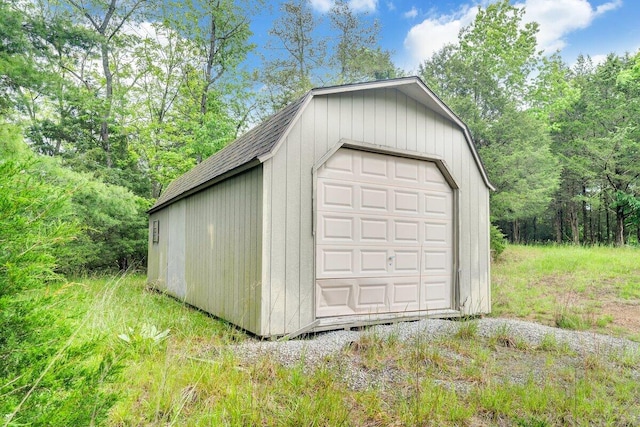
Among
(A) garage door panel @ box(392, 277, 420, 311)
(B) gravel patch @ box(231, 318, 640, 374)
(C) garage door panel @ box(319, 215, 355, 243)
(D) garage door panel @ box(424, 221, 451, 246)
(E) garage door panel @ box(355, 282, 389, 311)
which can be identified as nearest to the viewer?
(B) gravel patch @ box(231, 318, 640, 374)

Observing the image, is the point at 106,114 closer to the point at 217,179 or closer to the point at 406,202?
the point at 217,179

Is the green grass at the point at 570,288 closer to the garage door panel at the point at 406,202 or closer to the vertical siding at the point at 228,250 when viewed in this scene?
the garage door panel at the point at 406,202

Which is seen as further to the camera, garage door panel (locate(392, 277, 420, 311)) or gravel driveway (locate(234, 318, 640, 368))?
garage door panel (locate(392, 277, 420, 311))

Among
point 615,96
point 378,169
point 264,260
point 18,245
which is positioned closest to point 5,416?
point 18,245

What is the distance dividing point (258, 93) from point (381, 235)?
13.5 meters

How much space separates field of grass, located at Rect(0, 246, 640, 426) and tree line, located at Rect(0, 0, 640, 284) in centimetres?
1066

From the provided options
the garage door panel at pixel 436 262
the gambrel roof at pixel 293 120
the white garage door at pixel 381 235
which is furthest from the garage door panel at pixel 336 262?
the gambrel roof at pixel 293 120

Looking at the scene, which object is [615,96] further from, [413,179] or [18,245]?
[18,245]

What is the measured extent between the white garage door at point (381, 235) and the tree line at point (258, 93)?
9424 millimetres

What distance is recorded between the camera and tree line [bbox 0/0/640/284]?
46.8ft

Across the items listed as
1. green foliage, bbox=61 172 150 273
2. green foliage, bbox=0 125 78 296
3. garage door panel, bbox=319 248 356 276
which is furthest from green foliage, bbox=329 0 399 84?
green foliage, bbox=0 125 78 296

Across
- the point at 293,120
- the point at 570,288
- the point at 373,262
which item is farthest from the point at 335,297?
the point at 570,288

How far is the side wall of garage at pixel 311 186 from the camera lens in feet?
15.7

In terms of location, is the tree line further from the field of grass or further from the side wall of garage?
the field of grass
